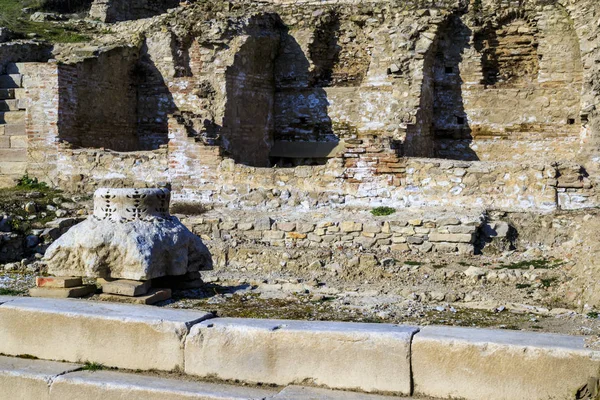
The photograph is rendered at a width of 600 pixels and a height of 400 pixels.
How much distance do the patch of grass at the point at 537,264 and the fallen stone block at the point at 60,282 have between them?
5.10m

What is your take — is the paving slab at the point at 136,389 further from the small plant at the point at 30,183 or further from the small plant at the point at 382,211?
the small plant at the point at 30,183

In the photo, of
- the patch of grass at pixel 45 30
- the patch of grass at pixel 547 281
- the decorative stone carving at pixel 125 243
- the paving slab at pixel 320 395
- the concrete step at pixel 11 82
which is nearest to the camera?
the paving slab at pixel 320 395

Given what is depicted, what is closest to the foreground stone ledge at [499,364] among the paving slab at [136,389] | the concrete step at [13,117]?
the paving slab at [136,389]

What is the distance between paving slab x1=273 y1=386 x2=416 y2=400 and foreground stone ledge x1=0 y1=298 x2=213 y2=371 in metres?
0.80

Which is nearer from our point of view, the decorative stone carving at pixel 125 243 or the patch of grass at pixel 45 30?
the decorative stone carving at pixel 125 243

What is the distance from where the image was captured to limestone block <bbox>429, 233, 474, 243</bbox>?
10266 millimetres

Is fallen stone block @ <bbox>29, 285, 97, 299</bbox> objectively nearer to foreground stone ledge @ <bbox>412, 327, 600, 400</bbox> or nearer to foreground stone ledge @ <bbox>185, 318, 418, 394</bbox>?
foreground stone ledge @ <bbox>185, 318, 418, 394</bbox>

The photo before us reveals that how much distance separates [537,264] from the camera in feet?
30.9

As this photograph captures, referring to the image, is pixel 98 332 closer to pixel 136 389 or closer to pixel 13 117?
pixel 136 389

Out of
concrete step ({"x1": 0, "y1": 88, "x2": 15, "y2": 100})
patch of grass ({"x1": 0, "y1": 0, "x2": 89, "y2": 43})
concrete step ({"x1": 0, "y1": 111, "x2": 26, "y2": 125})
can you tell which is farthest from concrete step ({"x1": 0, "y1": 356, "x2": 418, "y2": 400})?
patch of grass ({"x1": 0, "y1": 0, "x2": 89, "y2": 43})

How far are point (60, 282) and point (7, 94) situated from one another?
1031cm

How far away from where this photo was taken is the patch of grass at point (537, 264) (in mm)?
9249

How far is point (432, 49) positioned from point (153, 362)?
36.7ft

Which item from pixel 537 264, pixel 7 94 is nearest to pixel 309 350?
pixel 537 264
